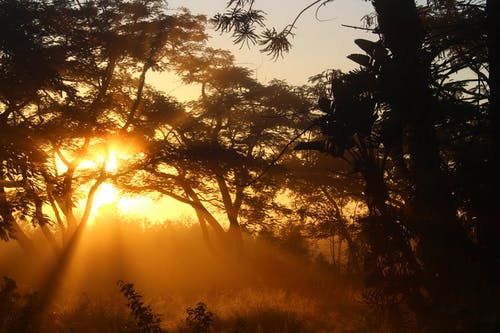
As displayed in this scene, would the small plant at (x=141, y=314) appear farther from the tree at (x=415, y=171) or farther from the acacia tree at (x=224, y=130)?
the acacia tree at (x=224, y=130)

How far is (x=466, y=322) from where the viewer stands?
4.16 m

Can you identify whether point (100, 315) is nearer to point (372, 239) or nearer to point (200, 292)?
point (200, 292)

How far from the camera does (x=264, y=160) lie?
2058 centimetres

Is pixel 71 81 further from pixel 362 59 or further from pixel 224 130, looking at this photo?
pixel 362 59

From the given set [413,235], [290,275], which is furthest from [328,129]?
[290,275]

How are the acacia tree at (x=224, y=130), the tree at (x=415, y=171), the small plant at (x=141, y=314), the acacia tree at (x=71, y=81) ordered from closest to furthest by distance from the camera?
the tree at (x=415, y=171), the small plant at (x=141, y=314), the acacia tree at (x=71, y=81), the acacia tree at (x=224, y=130)

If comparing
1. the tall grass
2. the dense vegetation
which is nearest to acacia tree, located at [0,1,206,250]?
the dense vegetation

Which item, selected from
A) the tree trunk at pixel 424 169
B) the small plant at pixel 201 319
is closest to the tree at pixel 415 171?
the tree trunk at pixel 424 169

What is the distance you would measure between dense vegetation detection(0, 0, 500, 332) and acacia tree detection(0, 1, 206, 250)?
2.9 inches

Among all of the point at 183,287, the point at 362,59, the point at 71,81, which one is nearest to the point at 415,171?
the point at 362,59

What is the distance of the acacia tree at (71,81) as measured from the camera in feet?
37.6

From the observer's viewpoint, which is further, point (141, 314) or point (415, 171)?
point (141, 314)

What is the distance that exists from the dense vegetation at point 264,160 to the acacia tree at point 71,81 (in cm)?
7

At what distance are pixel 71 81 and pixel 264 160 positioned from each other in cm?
794
